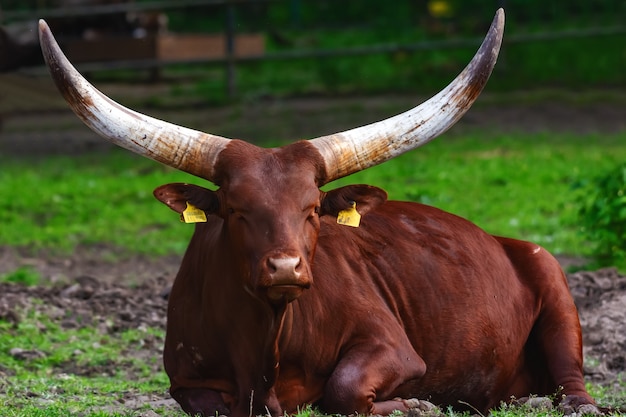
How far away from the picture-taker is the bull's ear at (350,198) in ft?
18.4

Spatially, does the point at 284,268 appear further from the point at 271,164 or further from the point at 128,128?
the point at 128,128

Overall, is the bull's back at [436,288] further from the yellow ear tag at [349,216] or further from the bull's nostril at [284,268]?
the bull's nostril at [284,268]

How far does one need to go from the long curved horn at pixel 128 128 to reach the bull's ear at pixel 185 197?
0.08 meters

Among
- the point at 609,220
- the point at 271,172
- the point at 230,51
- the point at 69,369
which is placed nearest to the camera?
the point at 271,172

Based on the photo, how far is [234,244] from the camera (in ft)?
17.6

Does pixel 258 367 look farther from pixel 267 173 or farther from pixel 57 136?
pixel 57 136

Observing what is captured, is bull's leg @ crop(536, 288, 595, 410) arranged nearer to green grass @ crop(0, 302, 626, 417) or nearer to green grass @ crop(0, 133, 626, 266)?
green grass @ crop(0, 302, 626, 417)

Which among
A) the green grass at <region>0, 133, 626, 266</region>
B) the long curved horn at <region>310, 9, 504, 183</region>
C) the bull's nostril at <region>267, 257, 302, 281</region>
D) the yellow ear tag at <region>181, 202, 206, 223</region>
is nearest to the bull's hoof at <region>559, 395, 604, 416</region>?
the long curved horn at <region>310, 9, 504, 183</region>

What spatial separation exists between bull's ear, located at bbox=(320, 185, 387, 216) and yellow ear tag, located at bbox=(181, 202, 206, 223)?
1.71 ft

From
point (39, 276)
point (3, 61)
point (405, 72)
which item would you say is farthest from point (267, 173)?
point (405, 72)

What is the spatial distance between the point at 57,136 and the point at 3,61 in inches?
44.4

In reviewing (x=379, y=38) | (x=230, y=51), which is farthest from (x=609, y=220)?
(x=379, y=38)

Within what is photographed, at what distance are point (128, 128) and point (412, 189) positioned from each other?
7.18 m

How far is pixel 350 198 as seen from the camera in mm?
5637
